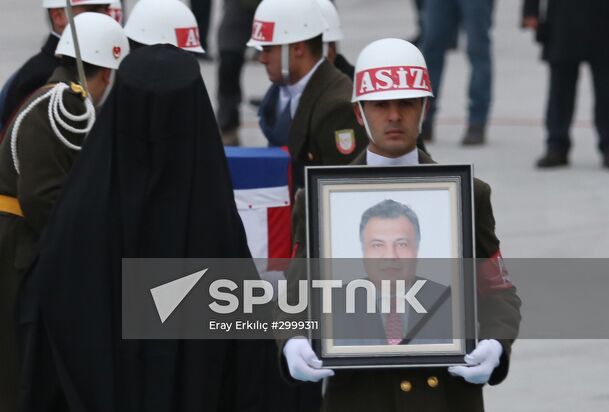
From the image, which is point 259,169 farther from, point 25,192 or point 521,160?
point 521,160

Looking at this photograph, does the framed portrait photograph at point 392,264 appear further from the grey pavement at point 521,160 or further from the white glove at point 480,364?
the grey pavement at point 521,160

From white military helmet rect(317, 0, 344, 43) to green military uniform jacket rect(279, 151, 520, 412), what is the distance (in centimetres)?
291

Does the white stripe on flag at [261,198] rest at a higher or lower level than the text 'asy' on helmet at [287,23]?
lower

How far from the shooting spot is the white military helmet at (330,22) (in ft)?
23.3

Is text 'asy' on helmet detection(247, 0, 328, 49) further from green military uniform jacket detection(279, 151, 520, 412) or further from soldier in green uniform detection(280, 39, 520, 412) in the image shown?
green military uniform jacket detection(279, 151, 520, 412)

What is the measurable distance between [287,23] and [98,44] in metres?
1.01

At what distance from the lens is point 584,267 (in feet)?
31.0

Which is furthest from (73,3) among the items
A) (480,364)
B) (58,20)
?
(480,364)

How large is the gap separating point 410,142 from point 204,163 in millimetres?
582

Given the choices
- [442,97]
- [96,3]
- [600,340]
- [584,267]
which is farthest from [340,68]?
[442,97]

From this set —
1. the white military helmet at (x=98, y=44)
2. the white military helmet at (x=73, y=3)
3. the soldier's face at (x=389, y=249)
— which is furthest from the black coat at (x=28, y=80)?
the soldier's face at (x=389, y=249)

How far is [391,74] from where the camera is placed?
4.44 m

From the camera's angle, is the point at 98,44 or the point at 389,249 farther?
the point at 98,44

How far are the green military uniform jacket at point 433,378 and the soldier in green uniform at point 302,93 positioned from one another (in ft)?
6.13
